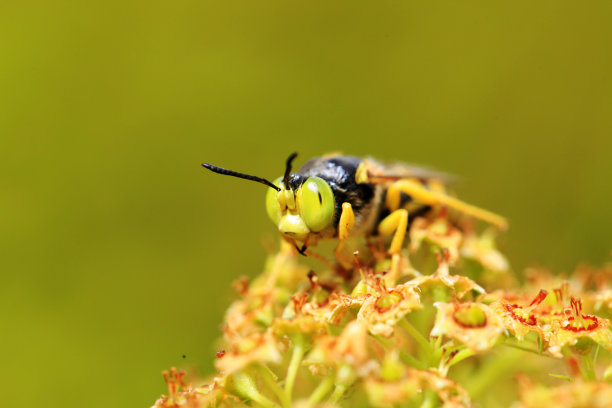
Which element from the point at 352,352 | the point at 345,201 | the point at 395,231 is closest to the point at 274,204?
the point at 345,201

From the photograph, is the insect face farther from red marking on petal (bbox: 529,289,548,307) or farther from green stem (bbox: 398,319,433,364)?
red marking on petal (bbox: 529,289,548,307)

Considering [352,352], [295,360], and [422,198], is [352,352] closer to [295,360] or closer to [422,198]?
[295,360]

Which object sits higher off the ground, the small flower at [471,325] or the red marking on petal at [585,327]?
the red marking on petal at [585,327]

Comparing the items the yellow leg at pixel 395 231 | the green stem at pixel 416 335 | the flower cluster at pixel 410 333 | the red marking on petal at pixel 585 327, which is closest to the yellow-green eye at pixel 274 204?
the flower cluster at pixel 410 333

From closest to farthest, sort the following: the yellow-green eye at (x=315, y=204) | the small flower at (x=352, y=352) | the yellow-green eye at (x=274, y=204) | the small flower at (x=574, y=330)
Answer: the small flower at (x=352, y=352), the small flower at (x=574, y=330), the yellow-green eye at (x=315, y=204), the yellow-green eye at (x=274, y=204)

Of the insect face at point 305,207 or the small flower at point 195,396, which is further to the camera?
the insect face at point 305,207

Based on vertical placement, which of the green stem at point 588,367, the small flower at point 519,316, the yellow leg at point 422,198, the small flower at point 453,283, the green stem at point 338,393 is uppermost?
the yellow leg at point 422,198

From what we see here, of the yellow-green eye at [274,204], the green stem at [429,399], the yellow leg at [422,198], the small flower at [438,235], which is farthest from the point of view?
the yellow leg at [422,198]

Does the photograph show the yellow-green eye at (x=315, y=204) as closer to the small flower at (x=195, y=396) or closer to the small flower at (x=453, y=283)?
the small flower at (x=453, y=283)
